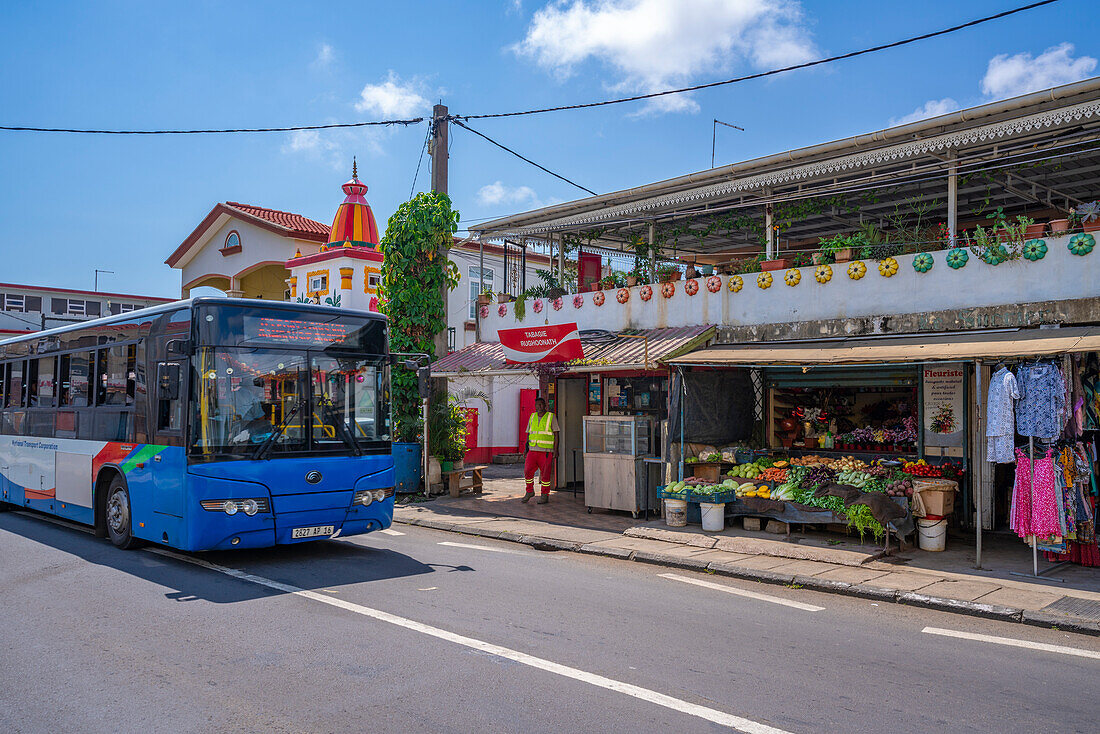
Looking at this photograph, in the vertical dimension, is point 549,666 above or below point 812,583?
above

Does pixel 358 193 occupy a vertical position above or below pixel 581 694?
above

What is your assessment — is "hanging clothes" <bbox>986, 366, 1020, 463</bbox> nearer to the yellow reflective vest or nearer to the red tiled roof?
the yellow reflective vest

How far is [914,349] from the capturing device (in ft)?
33.0

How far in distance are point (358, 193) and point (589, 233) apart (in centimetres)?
1114

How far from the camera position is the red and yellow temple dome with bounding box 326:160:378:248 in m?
24.8

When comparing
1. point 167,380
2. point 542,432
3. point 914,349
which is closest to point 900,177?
point 914,349

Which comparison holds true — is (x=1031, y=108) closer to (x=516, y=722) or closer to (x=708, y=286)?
(x=708, y=286)

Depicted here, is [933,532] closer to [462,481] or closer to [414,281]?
[462,481]

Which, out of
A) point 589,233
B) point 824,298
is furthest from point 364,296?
point 824,298

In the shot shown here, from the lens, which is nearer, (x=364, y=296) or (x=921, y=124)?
(x=921, y=124)

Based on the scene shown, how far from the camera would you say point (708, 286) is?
13617mm

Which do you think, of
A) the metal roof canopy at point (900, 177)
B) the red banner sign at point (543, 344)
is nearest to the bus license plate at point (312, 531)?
the red banner sign at point (543, 344)

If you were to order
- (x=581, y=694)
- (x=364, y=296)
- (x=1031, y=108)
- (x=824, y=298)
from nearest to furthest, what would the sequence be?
(x=581, y=694) < (x=1031, y=108) < (x=824, y=298) < (x=364, y=296)

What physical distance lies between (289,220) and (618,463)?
63.9 ft
